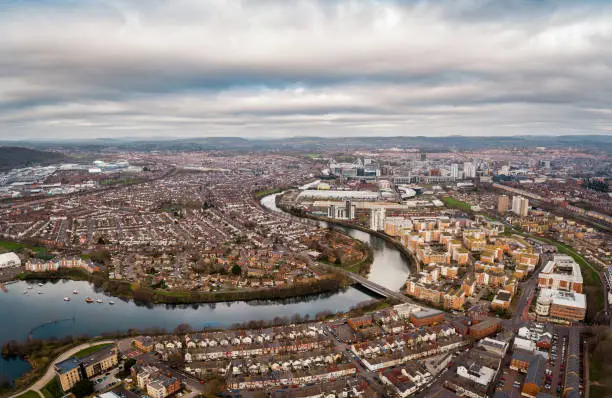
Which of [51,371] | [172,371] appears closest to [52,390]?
[51,371]

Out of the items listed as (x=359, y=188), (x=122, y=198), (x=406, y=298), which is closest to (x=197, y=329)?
(x=406, y=298)

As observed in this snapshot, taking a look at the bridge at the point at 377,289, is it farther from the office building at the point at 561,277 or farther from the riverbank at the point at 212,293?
the office building at the point at 561,277

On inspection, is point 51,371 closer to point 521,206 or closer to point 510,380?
Answer: point 510,380

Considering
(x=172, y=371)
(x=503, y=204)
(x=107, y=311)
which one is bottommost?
(x=107, y=311)

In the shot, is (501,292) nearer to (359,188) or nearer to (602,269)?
(602,269)

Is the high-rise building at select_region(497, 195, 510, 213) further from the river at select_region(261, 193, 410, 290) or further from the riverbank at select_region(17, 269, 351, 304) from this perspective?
the riverbank at select_region(17, 269, 351, 304)

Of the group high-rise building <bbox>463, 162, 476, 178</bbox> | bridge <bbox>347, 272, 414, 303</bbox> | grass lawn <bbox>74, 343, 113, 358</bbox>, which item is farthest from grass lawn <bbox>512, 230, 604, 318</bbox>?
high-rise building <bbox>463, 162, 476, 178</bbox>
